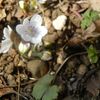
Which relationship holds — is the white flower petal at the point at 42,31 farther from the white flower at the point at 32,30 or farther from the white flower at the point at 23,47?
the white flower at the point at 23,47

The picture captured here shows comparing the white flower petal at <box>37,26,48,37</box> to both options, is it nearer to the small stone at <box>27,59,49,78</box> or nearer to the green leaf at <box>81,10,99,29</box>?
the small stone at <box>27,59,49,78</box>

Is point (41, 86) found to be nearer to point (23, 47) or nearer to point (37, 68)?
point (37, 68)

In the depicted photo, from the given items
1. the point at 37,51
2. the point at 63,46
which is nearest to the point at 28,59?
the point at 37,51

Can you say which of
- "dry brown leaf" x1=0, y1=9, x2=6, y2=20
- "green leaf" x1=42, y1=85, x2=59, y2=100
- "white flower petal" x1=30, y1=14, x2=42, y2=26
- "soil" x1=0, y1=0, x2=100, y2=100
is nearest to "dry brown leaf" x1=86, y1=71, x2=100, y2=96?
"soil" x1=0, y1=0, x2=100, y2=100

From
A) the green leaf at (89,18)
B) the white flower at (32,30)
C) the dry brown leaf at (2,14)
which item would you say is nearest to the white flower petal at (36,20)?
the white flower at (32,30)

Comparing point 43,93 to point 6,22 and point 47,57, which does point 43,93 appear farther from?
point 6,22

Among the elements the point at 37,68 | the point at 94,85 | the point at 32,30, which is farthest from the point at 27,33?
the point at 94,85
